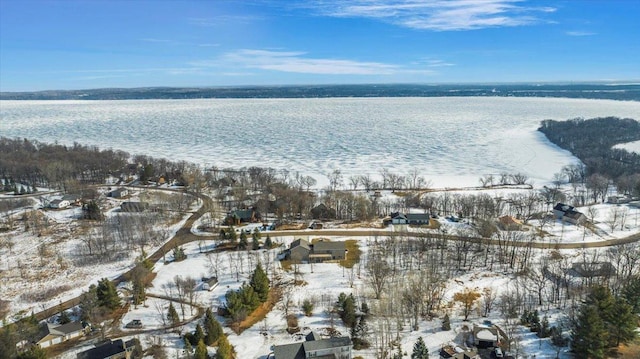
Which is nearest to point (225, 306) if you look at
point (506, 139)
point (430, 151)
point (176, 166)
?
point (176, 166)

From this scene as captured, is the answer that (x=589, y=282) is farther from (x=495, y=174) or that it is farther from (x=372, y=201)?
(x=495, y=174)

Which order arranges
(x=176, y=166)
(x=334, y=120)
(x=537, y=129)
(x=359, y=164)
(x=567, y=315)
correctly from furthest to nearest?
(x=334, y=120)
(x=537, y=129)
(x=359, y=164)
(x=176, y=166)
(x=567, y=315)

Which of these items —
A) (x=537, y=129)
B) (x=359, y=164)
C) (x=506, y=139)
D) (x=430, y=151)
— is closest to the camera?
(x=359, y=164)

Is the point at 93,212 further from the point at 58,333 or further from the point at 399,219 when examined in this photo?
the point at 399,219

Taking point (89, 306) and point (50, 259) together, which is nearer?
point (89, 306)

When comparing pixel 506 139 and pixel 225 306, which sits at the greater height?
pixel 506 139

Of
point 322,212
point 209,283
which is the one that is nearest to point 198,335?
point 209,283

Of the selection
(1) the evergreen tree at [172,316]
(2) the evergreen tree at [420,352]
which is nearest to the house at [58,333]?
(1) the evergreen tree at [172,316]

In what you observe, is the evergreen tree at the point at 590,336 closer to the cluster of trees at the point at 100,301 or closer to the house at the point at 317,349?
the house at the point at 317,349
